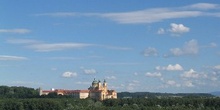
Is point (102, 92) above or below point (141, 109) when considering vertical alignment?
above

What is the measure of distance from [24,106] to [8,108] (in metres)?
4.31

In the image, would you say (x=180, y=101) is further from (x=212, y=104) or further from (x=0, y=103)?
(x=0, y=103)

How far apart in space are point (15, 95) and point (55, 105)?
72220 millimetres

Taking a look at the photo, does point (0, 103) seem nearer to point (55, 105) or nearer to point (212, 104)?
point (55, 105)

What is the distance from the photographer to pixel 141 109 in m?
83.4

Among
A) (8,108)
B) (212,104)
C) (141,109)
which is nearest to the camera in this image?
(141,109)

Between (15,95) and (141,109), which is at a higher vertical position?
(15,95)

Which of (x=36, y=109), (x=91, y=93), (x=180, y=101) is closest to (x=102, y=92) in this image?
(x=91, y=93)

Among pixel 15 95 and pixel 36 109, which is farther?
pixel 15 95

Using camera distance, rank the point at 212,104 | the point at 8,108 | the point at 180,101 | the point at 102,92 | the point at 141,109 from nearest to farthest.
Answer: the point at 141,109 → the point at 8,108 → the point at 212,104 → the point at 180,101 → the point at 102,92

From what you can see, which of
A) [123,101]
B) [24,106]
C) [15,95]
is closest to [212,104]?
[123,101]

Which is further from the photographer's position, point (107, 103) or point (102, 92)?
point (102, 92)

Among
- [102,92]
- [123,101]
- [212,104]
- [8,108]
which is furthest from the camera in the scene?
[102,92]

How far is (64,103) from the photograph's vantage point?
404 feet
